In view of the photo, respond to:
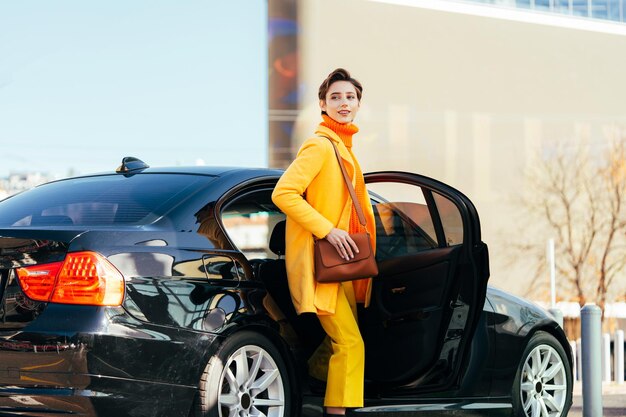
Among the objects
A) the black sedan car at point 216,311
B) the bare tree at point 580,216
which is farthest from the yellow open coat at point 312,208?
the bare tree at point 580,216

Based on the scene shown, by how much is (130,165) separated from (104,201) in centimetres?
60

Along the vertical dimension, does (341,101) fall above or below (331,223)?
above

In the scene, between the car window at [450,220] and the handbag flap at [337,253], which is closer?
the handbag flap at [337,253]

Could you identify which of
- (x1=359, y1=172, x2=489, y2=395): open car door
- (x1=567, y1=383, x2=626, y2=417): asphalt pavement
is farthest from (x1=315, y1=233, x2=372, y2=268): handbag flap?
(x1=567, y1=383, x2=626, y2=417): asphalt pavement

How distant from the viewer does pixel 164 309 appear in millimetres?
4586

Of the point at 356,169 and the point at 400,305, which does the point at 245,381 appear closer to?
the point at 400,305

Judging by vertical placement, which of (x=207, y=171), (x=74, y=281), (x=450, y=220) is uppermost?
(x=207, y=171)

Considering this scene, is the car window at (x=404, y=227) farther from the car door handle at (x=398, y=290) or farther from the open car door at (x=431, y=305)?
the car door handle at (x=398, y=290)

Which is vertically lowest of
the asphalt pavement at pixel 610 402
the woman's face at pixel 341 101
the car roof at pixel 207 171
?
the asphalt pavement at pixel 610 402

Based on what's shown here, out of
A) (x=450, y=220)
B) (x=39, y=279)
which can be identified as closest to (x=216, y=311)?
(x=39, y=279)

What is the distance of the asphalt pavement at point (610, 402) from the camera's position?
873cm

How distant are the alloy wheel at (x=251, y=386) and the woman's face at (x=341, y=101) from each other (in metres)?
1.24

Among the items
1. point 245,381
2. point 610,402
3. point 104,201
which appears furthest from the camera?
point 610,402

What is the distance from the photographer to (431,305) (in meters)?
5.57
